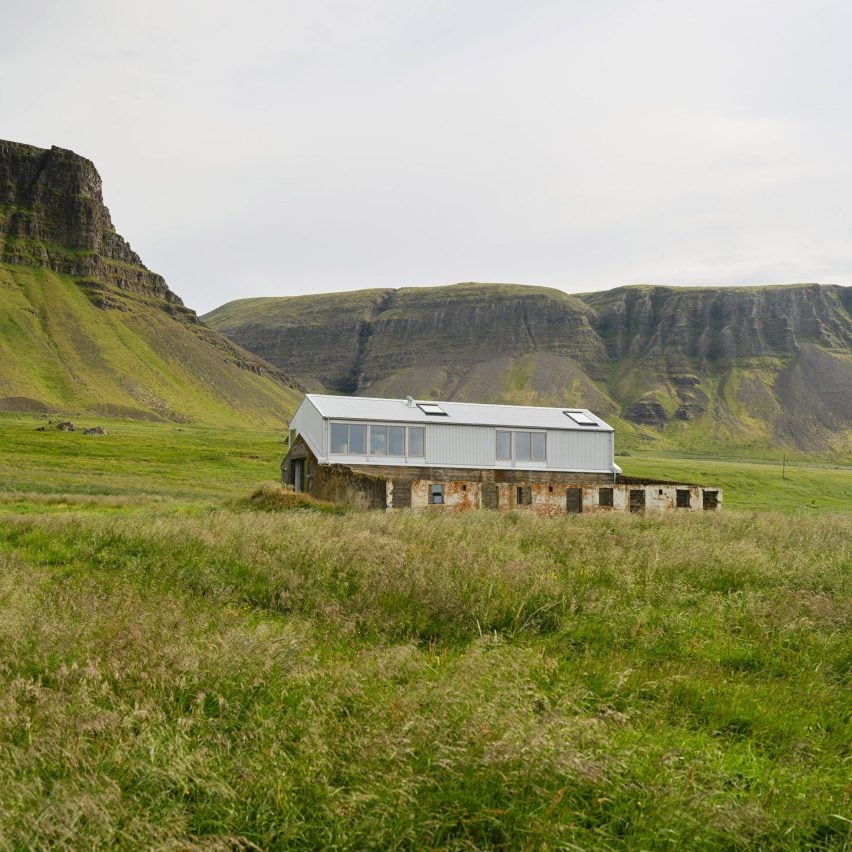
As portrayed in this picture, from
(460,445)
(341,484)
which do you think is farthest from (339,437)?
(460,445)

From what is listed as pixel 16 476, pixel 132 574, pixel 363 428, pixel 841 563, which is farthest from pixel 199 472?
pixel 841 563

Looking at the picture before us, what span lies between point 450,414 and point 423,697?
107 ft

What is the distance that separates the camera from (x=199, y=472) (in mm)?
64125

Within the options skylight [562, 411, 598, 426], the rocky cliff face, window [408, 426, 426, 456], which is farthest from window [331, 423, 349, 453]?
the rocky cliff face

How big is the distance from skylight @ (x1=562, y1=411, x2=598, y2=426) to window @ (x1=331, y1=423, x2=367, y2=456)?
38.5ft

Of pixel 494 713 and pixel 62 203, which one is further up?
pixel 62 203

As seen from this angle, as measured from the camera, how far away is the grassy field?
15.5 feet

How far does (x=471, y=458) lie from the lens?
38.2 metres

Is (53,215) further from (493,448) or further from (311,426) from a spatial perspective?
(493,448)

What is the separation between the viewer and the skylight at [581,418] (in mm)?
40994

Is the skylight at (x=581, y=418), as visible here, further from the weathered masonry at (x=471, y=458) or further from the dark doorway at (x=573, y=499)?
the dark doorway at (x=573, y=499)

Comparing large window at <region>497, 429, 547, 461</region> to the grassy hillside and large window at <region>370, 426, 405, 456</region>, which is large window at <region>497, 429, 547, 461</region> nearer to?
large window at <region>370, 426, 405, 456</region>

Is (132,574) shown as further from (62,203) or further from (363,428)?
(62,203)

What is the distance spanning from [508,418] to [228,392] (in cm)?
14281
